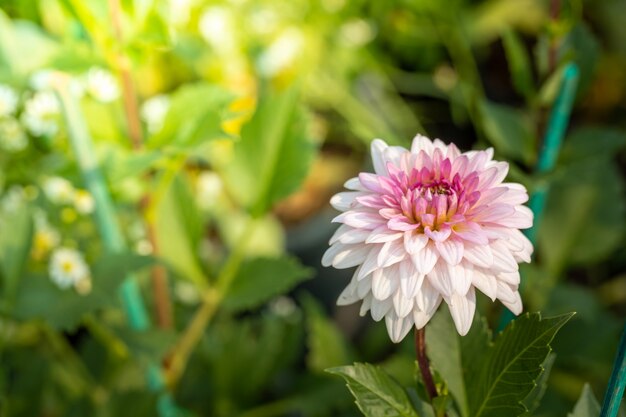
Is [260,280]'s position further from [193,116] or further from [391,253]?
[391,253]

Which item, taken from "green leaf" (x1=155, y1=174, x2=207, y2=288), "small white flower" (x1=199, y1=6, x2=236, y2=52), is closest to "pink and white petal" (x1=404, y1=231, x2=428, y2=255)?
"green leaf" (x1=155, y1=174, x2=207, y2=288)

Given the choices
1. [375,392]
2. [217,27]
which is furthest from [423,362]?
[217,27]

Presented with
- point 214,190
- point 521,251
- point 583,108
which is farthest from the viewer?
point 583,108

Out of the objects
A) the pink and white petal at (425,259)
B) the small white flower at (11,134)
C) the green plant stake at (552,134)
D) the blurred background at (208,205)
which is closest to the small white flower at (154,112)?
the blurred background at (208,205)

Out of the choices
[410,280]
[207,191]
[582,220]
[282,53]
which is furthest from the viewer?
[282,53]

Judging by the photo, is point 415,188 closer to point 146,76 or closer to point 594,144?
point 594,144

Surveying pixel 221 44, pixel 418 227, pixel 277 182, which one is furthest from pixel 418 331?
pixel 221 44

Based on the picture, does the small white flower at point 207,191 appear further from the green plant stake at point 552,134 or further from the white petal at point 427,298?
the white petal at point 427,298
